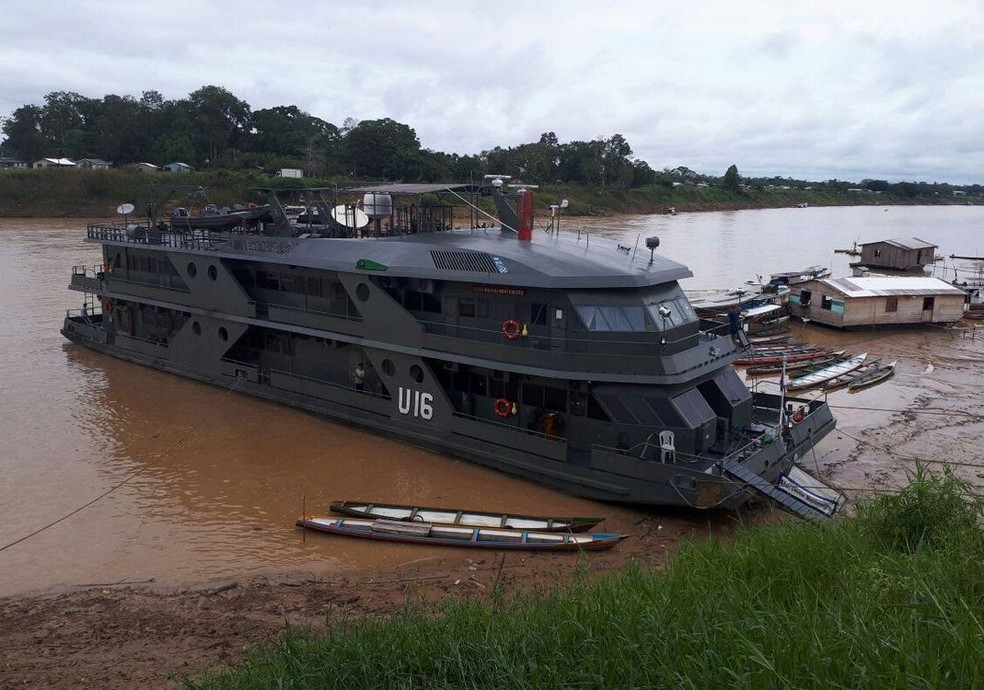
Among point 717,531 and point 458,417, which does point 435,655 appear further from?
point 458,417

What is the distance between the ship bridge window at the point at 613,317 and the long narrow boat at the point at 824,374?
9918 mm

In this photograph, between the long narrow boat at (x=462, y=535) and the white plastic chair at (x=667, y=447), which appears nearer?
the long narrow boat at (x=462, y=535)

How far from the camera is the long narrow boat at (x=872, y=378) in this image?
20797mm

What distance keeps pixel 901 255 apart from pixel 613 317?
1366 inches

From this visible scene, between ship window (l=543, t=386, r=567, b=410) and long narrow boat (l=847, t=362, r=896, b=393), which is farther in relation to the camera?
long narrow boat (l=847, t=362, r=896, b=393)

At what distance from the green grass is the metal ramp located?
2.77 meters

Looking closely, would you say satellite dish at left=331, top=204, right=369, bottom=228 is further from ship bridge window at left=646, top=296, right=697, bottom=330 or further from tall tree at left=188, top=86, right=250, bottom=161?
tall tree at left=188, top=86, right=250, bottom=161

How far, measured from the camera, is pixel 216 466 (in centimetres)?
1451

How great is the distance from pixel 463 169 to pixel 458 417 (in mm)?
52572

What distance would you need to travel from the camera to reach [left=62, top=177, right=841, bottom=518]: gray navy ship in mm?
11781

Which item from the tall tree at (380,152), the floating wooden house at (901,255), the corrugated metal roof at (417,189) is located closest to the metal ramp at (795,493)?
the corrugated metal roof at (417,189)

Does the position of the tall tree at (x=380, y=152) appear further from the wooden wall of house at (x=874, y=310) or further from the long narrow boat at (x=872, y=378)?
the long narrow boat at (x=872, y=378)

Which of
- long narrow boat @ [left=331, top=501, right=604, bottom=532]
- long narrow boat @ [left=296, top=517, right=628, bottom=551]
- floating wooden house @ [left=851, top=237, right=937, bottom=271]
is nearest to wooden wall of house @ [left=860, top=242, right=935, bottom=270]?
floating wooden house @ [left=851, top=237, right=937, bottom=271]

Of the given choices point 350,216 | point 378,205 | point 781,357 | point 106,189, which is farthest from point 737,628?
point 106,189
